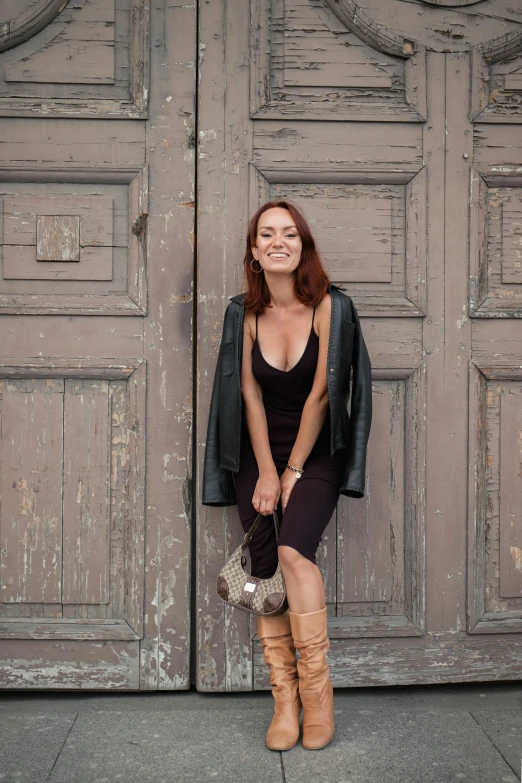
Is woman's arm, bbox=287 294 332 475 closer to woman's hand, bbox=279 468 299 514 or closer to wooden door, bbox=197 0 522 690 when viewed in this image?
woman's hand, bbox=279 468 299 514

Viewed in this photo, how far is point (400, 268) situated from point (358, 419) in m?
0.72

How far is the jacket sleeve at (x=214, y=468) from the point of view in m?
2.63

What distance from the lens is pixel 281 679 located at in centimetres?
248

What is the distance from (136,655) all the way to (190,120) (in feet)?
6.64

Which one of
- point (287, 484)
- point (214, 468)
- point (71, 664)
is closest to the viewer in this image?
point (287, 484)

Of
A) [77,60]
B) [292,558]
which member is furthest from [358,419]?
[77,60]

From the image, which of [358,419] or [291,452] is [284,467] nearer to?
[291,452]

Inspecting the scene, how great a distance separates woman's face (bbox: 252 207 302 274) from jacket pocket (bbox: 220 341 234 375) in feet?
0.93

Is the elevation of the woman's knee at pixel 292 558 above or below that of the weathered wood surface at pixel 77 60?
below

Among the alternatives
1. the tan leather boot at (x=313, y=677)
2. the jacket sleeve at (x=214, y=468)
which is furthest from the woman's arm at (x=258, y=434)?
the tan leather boot at (x=313, y=677)

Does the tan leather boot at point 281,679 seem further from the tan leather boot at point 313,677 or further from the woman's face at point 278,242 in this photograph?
the woman's face at point 278,242

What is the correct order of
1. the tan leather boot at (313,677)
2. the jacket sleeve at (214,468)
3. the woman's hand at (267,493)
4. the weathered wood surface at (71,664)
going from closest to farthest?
the tan leather boot at (313,677), the woman's hand at (267,493), the jacket sleeve at (214,468), the weathered wood surface at (71,664)

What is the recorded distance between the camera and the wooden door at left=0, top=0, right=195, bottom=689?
112 inches

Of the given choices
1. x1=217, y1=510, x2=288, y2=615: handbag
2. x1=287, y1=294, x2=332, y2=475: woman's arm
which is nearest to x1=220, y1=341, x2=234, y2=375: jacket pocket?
x1=287, y1=294, x2=332, y2=475: woman's arm
